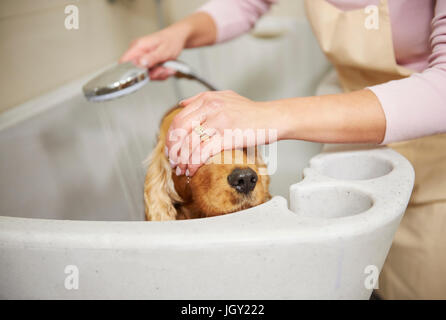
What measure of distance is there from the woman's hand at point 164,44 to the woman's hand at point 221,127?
Result: 1.21ft

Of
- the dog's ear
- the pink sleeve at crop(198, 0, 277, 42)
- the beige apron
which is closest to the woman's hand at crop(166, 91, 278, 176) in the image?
the dog's ear

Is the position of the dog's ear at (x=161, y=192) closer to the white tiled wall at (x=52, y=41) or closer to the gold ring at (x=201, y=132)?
the gold ring at (x=201, y=132)

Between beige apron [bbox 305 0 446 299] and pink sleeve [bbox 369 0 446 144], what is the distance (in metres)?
0.18

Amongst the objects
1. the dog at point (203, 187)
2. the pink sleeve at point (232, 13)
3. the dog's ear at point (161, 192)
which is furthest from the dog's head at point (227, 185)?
the pink sleeve at point (232, 13)

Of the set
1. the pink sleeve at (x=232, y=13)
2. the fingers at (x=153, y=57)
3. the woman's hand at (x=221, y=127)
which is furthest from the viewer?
the pink sleeve at (x=232, y=13)

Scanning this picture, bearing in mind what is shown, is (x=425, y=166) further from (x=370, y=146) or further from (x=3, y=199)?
(x=3, y=199)

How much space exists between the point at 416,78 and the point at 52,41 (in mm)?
857

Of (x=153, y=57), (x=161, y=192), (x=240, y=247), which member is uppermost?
(x=153, y=57)

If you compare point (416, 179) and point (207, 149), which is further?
point (416, 179)

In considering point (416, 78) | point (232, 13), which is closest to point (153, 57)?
point (232, 13)

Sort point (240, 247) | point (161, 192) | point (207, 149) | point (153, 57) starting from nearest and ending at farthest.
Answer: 1. point (240, 247)
2. point (207, 149)
3. point (161, 192)
4. point (153, 57)

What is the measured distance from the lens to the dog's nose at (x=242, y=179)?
1.93ft

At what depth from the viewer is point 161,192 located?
2.42 feet

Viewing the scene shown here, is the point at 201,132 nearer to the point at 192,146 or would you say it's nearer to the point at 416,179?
the point at 192,146
